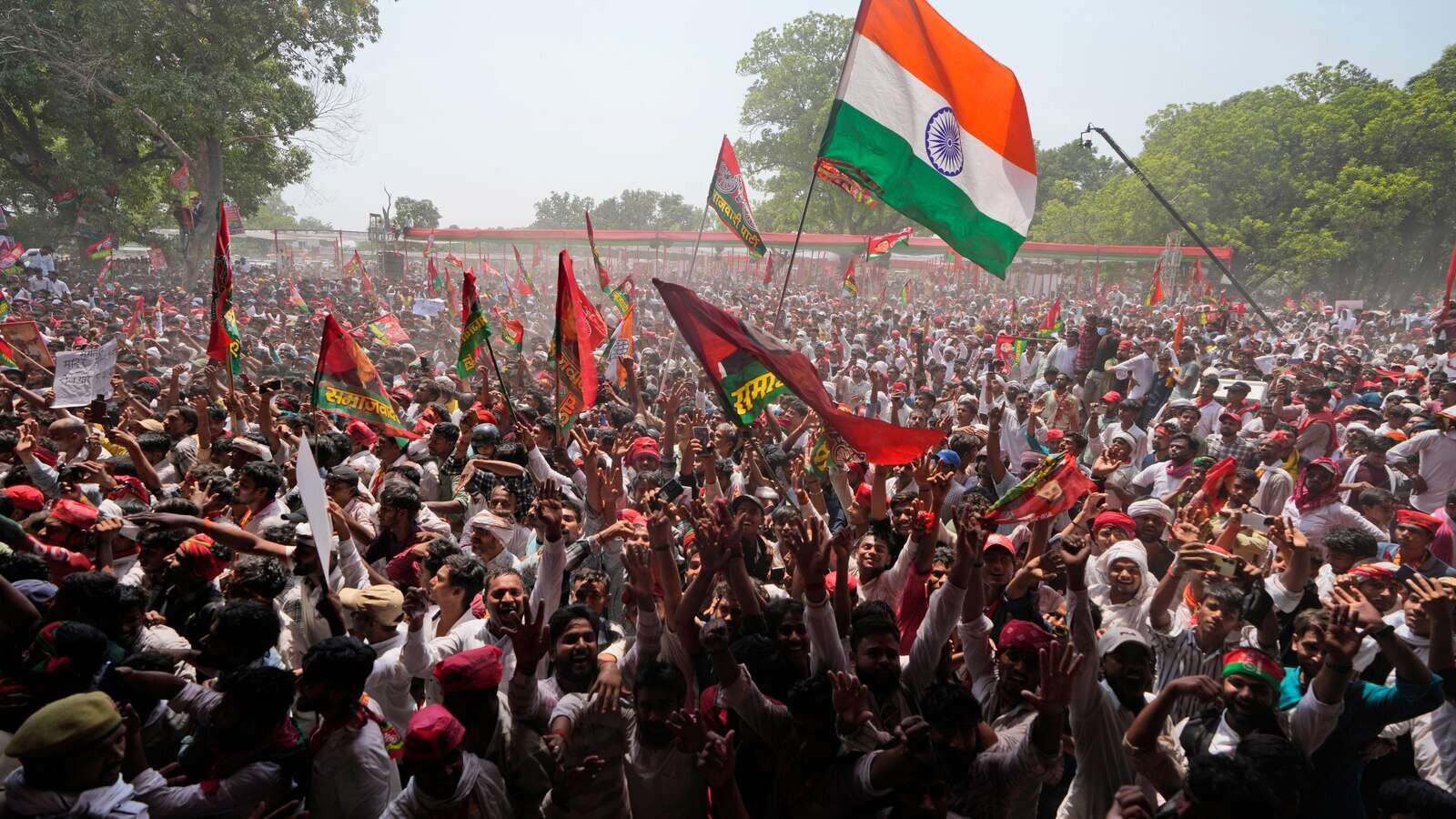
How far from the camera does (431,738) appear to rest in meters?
2.33

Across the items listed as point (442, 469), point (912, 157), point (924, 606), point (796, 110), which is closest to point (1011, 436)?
point (912, 157)

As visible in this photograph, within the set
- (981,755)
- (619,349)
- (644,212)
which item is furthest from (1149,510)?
(644,212)

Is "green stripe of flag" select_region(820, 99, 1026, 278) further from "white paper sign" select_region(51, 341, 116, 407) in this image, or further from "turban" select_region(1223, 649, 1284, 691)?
"white paper sign" select_region(51, 341, 116, 407)

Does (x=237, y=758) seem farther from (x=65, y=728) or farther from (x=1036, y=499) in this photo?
(x=1036, y=499)

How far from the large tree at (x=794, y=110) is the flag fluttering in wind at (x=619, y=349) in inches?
1390

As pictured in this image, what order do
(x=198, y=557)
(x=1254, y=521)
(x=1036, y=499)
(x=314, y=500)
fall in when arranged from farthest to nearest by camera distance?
(x=1254, y=521)
(x=1036, y=499)
(x=198, y=557)
(x=314, y=500)

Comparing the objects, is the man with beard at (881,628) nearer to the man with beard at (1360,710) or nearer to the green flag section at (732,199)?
the man with beard at (1360,710)

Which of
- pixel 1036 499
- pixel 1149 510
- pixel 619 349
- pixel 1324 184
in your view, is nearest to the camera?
pixel 1036 499

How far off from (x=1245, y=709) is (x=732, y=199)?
7603 millimetres

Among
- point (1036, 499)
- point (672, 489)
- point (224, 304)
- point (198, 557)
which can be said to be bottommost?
point (672, 489)

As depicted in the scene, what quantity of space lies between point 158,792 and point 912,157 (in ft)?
16.0

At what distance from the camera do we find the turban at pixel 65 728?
6.68 ft

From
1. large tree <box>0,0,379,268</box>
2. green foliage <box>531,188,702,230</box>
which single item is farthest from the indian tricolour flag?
green foliage <box>531,188,702,230</box>

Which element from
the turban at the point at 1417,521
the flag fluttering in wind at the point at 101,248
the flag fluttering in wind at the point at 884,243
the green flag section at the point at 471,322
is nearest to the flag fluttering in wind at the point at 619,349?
the green flag section at the point at 471,322
